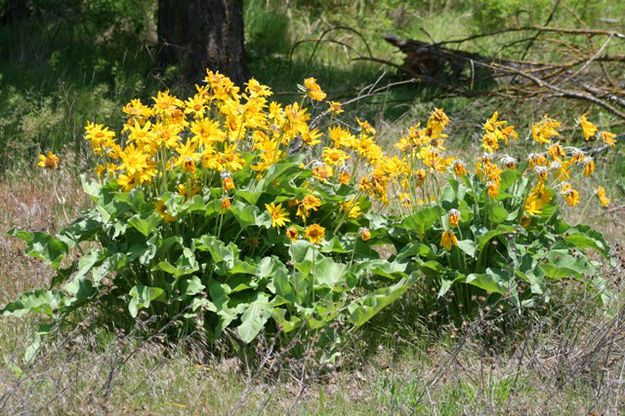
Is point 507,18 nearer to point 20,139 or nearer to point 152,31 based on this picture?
point 152,31

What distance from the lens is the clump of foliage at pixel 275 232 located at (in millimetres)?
3615

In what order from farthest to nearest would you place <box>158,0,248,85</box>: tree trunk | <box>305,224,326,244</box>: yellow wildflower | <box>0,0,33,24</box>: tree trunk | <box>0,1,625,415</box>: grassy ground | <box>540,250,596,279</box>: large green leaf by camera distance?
1. <box>0,0,33,24</box>: tree trunk
2. <box>158,0,248,85</box>: tree trunk
3. <box>540,250,596,279</box>: large green leaf
4. <box>305,224,326,244</box>: yellow wildflower
5. <box>0,1,625,415</box>: grassy ground

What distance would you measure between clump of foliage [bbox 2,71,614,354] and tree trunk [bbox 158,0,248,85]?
335 cm

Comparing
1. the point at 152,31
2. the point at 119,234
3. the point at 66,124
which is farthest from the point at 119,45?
the point at 119,234

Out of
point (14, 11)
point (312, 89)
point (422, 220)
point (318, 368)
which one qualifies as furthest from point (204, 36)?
point (318, 368)

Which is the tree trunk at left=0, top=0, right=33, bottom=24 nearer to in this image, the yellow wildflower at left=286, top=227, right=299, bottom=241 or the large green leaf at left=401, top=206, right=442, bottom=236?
the large green leaf at left=401, top=206, right=442, bottom=236

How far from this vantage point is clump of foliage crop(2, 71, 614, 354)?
362 cm

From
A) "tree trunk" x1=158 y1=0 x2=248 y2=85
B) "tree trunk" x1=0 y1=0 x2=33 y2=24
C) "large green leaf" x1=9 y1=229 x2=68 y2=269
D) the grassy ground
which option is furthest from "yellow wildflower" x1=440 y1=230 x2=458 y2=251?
"tree trunk" x1=0 y1=0 x2=33 y2=24

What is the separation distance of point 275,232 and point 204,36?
3754 millimetres

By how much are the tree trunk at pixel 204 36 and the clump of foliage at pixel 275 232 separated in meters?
3.35

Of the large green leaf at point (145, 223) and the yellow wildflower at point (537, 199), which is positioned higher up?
the yellow wildflower at point (537, 199)

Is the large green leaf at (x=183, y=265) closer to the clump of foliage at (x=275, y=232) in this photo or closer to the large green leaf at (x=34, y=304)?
the clump of foliage at (x=275, y=232)

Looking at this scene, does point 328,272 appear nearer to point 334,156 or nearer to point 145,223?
point 334,156

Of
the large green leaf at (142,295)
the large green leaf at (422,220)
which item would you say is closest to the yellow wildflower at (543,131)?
the large green leaf at (422,220)
